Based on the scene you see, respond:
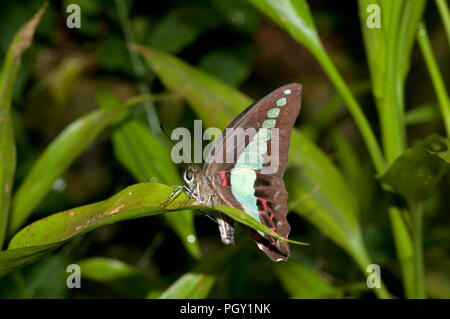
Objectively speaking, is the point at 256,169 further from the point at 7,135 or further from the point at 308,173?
the point at 7,135

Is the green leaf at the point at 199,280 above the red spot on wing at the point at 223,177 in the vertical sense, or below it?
below

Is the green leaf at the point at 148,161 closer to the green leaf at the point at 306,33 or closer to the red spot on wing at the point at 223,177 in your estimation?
the red spot on wing at the point at 223,177

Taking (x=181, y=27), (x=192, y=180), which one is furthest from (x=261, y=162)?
(x=181, y=27)

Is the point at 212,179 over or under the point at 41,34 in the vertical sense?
under

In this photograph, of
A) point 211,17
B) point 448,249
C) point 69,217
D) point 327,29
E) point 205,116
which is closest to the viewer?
point 69,217

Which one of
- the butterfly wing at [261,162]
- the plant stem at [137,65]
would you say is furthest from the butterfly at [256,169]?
the plant stem at [137,65]
